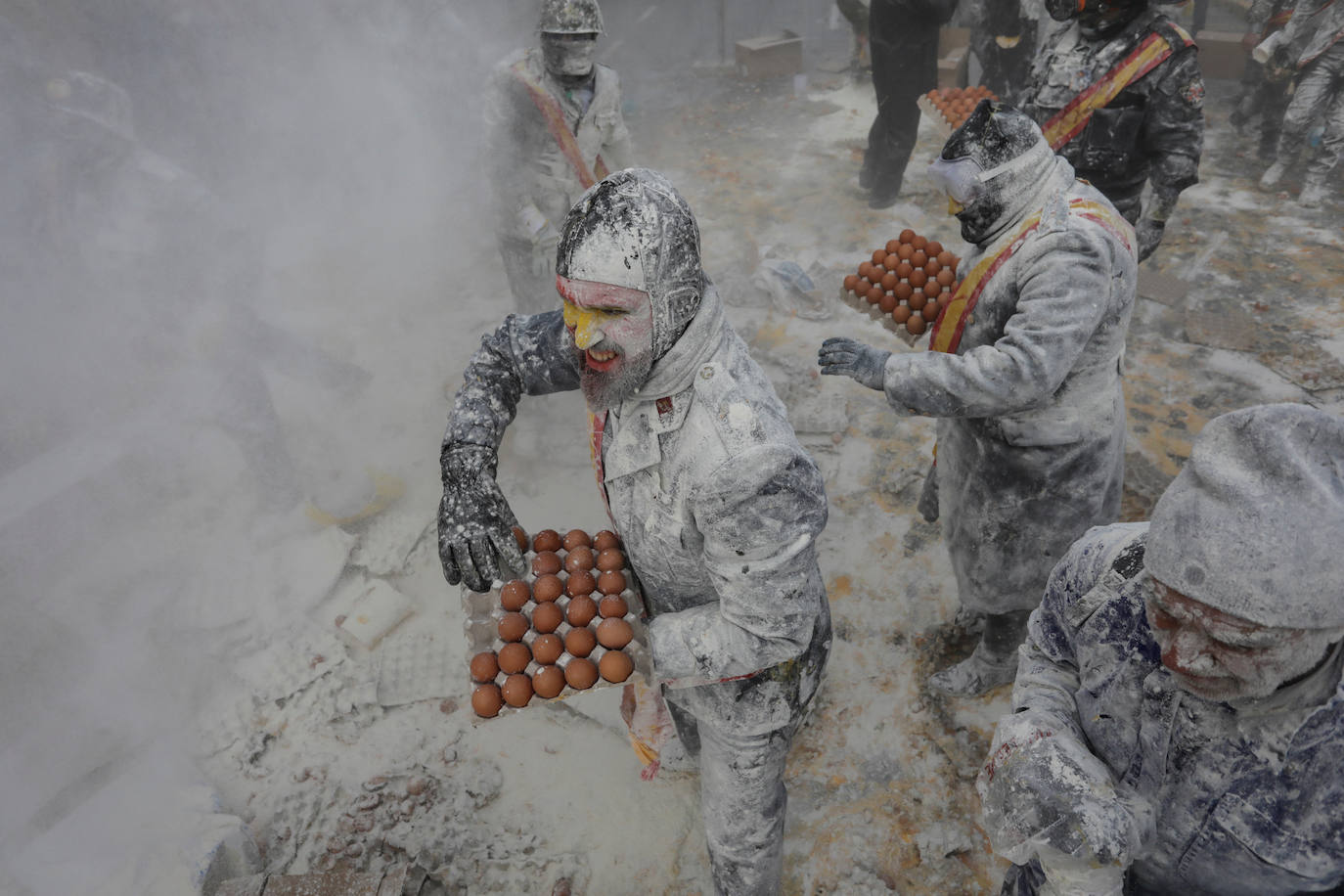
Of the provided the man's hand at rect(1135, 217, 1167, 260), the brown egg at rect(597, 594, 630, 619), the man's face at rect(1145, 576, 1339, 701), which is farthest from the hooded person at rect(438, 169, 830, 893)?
the man's hand at rect(1135, 217, 1167, 260)

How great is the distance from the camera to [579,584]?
2445mm

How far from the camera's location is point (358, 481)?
5.05m

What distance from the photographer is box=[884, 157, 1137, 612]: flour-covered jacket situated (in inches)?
99.5

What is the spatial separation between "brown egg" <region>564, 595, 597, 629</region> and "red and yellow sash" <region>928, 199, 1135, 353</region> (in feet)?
6.16

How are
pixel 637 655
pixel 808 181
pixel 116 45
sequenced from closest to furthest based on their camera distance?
1. pixel 637 655
2. pixel 116 45
3. pixel 808 181

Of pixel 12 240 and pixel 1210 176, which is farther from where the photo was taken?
pixel 1210 176

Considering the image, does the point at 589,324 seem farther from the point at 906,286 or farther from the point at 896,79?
the point at 896,79

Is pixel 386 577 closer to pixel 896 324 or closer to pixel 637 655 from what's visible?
pixel 637 655

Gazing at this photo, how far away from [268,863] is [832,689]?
9.11 ft

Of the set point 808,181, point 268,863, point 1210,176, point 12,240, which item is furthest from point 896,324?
point 1210,176

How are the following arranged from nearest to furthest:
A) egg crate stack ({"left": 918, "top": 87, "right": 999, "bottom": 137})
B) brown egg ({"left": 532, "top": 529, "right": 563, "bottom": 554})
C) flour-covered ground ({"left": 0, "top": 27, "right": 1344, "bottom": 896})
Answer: brown egg ({"left": 532, "top": 529, "right": 563, "bottom": 554}), flour-covered ground ({"left": 0, "top": 27, "right": 1344, "bottom": 896}), egg crate stack ({"left": 918, "top": 87, "right": 999, "bottom": 137})

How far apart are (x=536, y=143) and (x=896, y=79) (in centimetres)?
449

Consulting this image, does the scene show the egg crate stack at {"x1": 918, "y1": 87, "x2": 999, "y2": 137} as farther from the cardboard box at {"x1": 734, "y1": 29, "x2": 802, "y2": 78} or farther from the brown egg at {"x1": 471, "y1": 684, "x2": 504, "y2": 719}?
the cardboard box at {"x1": 734, "y1": 29, "x2": 802, "y2": 78}

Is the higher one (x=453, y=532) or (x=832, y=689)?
(x=453, y=532)
